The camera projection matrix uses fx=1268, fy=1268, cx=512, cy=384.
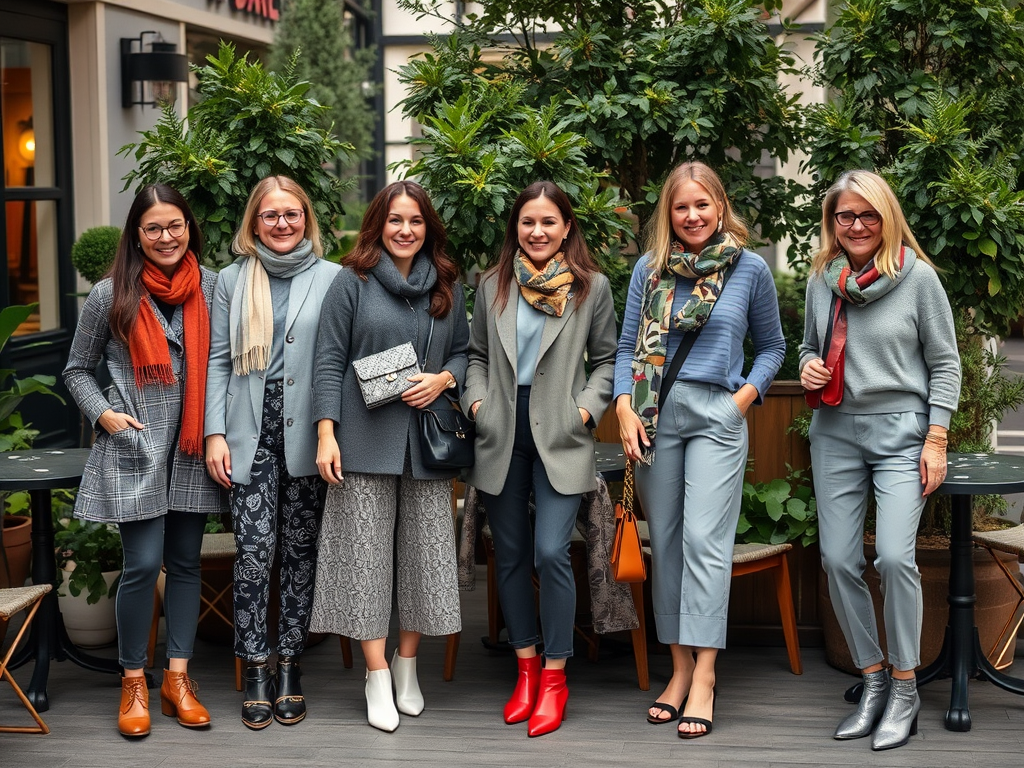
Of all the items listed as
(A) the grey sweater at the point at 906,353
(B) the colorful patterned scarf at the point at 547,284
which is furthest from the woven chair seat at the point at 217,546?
(A) the grey sweater at the point at 906,353

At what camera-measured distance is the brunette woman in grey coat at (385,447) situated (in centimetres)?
400

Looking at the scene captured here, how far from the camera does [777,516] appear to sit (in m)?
4.71

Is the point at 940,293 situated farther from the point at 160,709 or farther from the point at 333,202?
the point at 160,709

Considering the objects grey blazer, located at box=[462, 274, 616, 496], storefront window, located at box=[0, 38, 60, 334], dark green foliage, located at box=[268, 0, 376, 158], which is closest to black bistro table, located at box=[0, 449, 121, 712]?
grey blazer, located at box=[462, 274, 616, 496]

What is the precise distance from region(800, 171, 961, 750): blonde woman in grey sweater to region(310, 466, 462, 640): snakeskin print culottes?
122 cm

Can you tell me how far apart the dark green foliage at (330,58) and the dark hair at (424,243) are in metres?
10.3

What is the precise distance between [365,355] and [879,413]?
1.60 metres

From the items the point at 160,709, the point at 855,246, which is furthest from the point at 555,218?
the point at 160,709

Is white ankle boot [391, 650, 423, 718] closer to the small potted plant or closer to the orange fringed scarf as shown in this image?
the orange fringed scarf

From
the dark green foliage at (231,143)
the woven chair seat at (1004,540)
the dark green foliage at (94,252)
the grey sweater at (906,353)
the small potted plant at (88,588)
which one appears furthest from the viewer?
the dark green foliage at (94,252)

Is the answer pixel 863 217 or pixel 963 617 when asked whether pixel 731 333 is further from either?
pixel 963 617

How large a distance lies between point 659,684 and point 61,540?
7.99 ft

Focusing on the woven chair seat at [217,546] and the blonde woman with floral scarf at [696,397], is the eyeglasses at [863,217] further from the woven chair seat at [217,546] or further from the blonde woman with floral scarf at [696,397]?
the woven chair seat at [217,546]

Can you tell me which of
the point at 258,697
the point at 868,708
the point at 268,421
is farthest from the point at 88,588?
the point at 868,708
